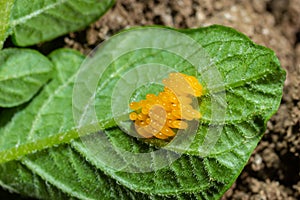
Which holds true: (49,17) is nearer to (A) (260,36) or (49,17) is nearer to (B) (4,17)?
(B) (4,17)

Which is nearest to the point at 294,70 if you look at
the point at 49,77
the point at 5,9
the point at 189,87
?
the point at 189,87

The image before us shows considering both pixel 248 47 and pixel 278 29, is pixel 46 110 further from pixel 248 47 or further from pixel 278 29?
pixel 278 29

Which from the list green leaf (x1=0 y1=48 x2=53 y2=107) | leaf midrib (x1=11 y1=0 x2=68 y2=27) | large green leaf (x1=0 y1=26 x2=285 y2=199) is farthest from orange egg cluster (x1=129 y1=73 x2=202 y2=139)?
leaf midrib (x1=11 y1=0 x2=68 y2=27)

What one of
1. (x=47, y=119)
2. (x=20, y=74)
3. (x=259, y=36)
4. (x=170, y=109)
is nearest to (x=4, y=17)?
(x=20, y=74)

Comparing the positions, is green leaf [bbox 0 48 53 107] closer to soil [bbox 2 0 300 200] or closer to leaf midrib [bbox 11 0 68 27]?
leaf midrib [bbox 11 0 68 27]

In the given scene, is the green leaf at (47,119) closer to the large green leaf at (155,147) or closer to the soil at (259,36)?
the large green leaf at (155,147)
